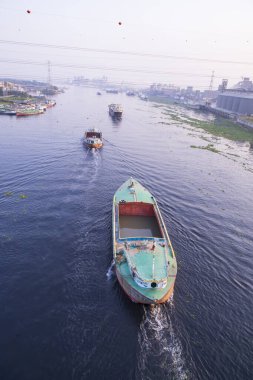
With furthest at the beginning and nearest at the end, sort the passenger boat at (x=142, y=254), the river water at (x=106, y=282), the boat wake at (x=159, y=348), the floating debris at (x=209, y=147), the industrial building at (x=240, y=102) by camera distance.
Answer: the industrial building at (x=240, y=102)
the floating debris at (x=209, y=147)
the passenger boat at (x=142, y=254)
the river water at (x=106, y=282)
the boat wake at (x=159, y=348)

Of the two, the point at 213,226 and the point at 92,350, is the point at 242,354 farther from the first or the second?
the point at 213,226

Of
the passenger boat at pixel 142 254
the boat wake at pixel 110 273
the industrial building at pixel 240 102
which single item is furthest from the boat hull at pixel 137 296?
the industrial building at pixel 240 102

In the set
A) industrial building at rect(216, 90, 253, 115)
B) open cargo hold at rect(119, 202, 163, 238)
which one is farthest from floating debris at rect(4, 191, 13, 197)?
industrial building at rect(216, 90, 253, 115)

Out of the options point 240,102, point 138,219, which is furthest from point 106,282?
point 240,102

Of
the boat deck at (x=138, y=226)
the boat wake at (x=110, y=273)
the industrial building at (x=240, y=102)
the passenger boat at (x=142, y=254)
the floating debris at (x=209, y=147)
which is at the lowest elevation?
the boat wake at (x=110, y=273)

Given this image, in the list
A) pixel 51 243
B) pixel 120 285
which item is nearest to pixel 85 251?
pixel 51 243

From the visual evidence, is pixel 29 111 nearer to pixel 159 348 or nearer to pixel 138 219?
pixel 138 219

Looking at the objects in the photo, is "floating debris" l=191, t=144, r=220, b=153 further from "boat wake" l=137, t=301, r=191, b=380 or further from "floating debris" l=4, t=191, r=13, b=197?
"boat wake" l=137, t=301, r=191, b=380

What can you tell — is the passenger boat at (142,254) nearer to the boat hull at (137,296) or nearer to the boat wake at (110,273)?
the boat hull at (137,296)
